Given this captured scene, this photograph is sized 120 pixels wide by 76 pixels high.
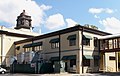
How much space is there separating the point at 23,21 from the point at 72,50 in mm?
33828

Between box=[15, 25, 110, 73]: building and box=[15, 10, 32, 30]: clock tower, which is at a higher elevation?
box=[15, 10, 32, 30]: clock tower

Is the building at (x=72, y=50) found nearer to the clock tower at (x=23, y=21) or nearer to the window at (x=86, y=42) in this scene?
the window at (x=86, y=42)

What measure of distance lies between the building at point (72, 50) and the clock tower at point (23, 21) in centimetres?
2511

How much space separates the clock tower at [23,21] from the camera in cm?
6750

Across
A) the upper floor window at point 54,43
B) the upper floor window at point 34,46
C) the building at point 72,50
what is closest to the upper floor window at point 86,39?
the building at point 72,50

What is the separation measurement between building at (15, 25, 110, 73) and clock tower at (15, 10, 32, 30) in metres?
25.1

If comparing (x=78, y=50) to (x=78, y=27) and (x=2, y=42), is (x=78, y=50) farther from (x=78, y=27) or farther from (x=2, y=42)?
(x=2, y=42)

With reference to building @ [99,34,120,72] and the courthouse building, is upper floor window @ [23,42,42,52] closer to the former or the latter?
the courthouse building

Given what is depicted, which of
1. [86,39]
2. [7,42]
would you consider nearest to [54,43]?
[86,39]

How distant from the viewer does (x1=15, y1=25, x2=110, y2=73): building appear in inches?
1428

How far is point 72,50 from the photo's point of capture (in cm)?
3722

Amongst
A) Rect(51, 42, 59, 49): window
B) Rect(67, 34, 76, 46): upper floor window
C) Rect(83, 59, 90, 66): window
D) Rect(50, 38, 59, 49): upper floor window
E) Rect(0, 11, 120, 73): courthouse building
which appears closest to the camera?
Rect(0, 11, 120, 73): courthouse building

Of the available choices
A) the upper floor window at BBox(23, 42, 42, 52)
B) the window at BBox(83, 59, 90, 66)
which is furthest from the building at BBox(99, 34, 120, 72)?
the upper floor window at BBox(23, 42, 42, 52)

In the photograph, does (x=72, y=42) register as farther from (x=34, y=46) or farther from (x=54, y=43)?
(x=34, y=46)
